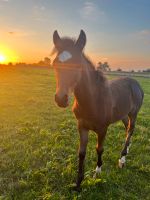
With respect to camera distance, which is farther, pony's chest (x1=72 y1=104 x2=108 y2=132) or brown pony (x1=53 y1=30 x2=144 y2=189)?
pony's chest (x1=72 y1=104 x2=108 y2=132)

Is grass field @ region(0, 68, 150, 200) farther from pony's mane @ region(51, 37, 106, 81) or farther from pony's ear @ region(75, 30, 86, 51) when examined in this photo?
pony's ear @ region(75, 30, 86, 51)

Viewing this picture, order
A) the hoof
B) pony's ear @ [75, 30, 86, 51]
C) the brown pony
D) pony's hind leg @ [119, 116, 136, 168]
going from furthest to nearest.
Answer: pony's hind leg @ [119, 116, 136, 168], the hoof, pony's ear @ [75, 30, 86, 51], the brown pony

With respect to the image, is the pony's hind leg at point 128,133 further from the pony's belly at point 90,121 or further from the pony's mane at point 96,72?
the pony's mane at point 96,72

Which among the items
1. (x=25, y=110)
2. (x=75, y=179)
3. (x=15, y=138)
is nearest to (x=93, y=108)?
(x=75, y=179)

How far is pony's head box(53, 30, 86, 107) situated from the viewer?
12.8 ft

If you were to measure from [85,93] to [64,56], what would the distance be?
0.99 m

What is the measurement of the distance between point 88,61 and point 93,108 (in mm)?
889

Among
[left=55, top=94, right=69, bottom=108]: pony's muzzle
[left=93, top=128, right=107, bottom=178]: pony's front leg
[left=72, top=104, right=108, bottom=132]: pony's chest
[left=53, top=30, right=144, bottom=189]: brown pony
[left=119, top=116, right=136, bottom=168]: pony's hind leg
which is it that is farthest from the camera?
[left=119, top=116, right=136, bottom=168]: pony's hind leg

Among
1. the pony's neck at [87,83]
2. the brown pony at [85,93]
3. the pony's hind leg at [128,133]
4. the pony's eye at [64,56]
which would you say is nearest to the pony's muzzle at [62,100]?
the brown pony at [85,93]

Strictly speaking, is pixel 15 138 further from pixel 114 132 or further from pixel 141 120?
pixel 141 120

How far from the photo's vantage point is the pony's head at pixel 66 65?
389 centimetres

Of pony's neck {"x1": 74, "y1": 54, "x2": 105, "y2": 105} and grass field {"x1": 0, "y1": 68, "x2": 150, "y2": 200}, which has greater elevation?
pony's neck {"x1": 74, "y1": 54, "x2": 105, "y2": 105}

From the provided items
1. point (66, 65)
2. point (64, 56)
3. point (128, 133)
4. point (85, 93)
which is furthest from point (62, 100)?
point (128, 133)

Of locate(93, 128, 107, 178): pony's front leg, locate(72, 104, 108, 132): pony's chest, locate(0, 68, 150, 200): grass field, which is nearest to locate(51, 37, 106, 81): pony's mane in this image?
locate(72, 104, 108, 132): pony's chest
